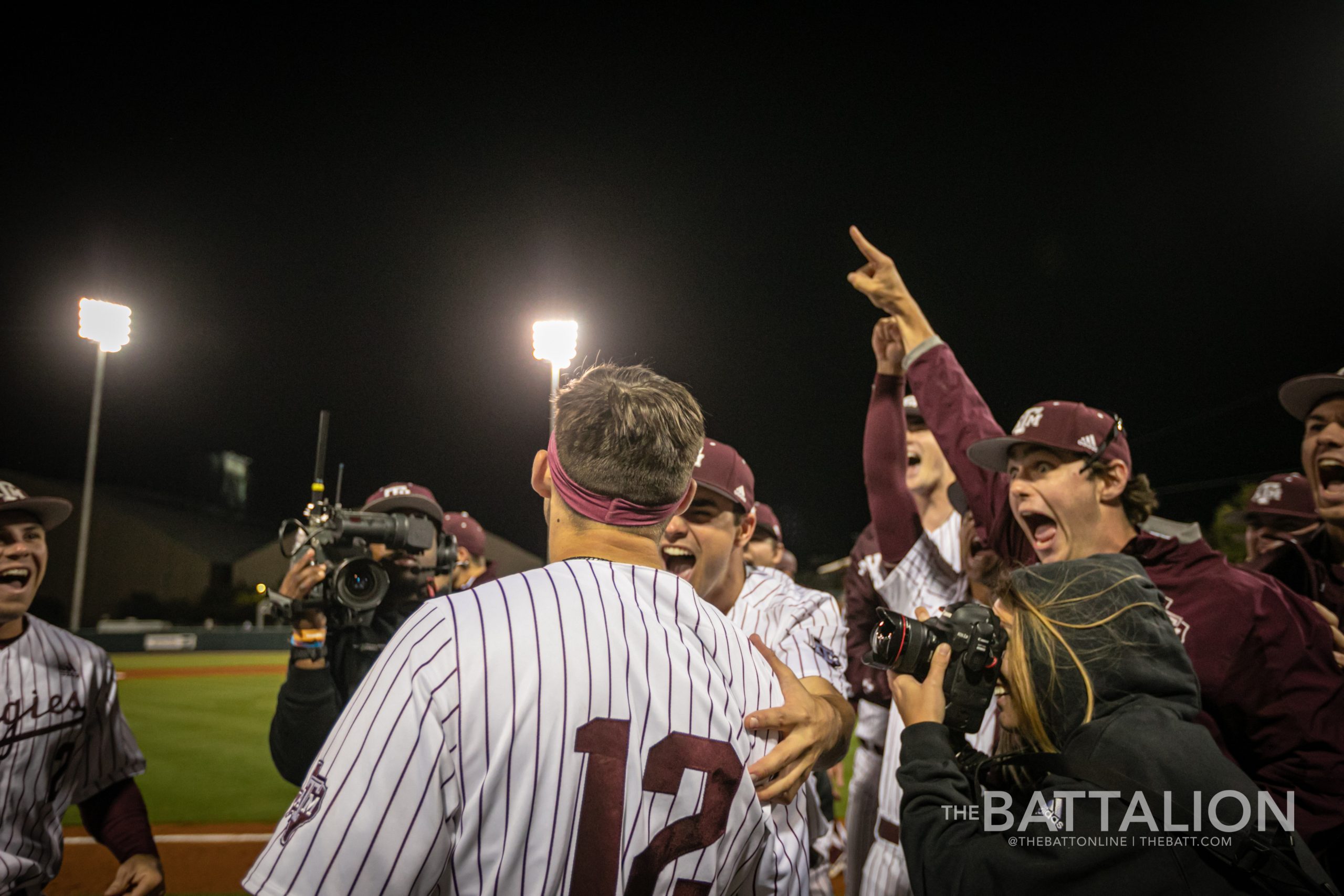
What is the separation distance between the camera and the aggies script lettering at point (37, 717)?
101 inches

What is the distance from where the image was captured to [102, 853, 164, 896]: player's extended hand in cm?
270

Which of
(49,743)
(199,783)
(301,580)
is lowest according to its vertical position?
(199,783)

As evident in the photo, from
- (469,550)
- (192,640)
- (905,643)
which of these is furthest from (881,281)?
(192,640)

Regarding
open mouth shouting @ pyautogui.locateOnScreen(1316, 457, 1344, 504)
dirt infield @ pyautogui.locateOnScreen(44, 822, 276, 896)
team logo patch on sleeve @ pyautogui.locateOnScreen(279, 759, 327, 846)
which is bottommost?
dirt infield @ pyautogui.locateOnScreen(44, 822, 276, 896)

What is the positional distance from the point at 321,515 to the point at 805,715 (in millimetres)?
2150

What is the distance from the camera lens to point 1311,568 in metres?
3.19

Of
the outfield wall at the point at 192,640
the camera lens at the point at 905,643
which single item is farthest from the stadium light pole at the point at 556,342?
the outfield wall at the point at 192,640

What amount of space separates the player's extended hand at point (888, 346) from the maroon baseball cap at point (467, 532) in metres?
4.35

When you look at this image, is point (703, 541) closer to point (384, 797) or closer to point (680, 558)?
point (680, 558)

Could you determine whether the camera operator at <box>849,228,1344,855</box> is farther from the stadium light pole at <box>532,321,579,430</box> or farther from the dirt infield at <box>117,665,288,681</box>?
the dirt infield at <box>117,665,288,681</box>

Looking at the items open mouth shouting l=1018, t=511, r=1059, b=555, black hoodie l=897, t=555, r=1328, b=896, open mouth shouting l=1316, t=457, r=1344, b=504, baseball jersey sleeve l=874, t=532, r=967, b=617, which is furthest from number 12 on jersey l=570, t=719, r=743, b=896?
open mouth shouting l=1316, t=457, r=1344, b=504

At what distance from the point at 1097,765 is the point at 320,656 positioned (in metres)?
2.31

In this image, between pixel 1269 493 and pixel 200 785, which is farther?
pixel 200 785

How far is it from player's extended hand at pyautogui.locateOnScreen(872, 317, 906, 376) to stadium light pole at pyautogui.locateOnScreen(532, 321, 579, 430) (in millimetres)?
5549
